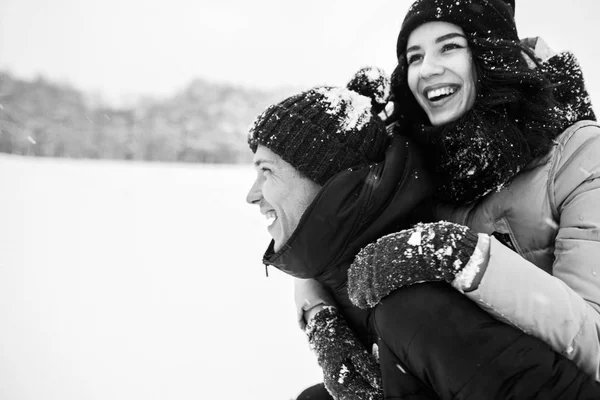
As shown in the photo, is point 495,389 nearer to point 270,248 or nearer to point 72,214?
point 270,248

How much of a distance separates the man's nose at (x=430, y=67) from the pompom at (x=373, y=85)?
17cm

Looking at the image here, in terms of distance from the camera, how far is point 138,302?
3881mm

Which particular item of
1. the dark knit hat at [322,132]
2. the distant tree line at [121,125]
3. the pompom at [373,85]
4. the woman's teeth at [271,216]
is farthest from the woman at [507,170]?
the distant tree line at [121,125]

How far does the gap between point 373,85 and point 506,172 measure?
59 cm

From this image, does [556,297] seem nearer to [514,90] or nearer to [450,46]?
[514,90]

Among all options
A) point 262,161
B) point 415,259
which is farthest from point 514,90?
point 262,161

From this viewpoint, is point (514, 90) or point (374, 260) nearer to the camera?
point (374, 260)

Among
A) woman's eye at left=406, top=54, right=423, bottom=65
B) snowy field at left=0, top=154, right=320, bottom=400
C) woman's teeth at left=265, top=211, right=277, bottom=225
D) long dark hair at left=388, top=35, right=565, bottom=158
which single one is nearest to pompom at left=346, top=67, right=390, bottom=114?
woman's eye at left=406, top=54, right=423, bottom=65

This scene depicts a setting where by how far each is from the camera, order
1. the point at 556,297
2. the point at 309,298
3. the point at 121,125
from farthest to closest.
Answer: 1. the point at 121,125
2. the point at 309,298
3. the point at 556,297

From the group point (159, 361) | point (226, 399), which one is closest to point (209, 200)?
point (159, 361)

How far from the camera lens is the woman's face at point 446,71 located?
1424 mm

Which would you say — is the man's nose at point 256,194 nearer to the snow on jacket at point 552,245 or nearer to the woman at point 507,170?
the woman at point 507,170

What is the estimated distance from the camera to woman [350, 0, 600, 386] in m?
0.97

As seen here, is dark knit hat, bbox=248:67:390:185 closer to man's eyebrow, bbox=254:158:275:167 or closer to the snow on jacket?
man's eyebrow, bbox=254:158:275:167
